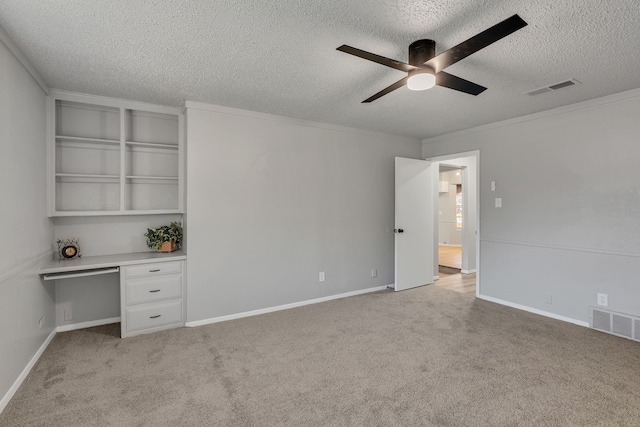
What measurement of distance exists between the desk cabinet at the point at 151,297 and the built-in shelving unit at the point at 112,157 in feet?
2.21

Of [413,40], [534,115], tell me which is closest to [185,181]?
[413,40]

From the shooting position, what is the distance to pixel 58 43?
7.23 feet

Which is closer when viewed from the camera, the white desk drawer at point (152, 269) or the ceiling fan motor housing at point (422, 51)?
the ceiling fan motor housing at point (422, 51)

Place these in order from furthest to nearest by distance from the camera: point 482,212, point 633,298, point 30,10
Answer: point 482,212
point 633,298
point 30,10

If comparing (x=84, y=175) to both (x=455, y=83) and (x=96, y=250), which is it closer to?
(x=96, y=250)

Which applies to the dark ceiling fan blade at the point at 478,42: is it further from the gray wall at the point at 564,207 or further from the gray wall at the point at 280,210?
the gray wall at the point at 564,207

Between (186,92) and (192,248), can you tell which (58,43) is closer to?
(186,92)

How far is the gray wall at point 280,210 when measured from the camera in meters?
3.48

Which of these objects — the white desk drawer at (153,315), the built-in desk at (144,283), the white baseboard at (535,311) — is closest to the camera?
the built-in desk at (144,283)

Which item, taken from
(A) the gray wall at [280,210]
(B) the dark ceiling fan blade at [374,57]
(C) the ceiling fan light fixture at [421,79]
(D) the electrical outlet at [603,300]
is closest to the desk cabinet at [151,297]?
(A) the gray wall at [280,210]

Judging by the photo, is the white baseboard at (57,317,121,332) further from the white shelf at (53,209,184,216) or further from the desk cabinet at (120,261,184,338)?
the white shelf at (53,209,184,216)

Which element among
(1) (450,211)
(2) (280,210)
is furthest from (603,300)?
(1) (450,211)

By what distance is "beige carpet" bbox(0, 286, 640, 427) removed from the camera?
6.37ft

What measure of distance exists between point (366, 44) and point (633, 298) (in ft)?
11.6
